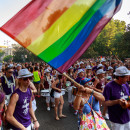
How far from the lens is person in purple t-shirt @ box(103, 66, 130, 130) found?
9.26 feet

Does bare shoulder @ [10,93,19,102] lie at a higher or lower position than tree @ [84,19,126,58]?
lower

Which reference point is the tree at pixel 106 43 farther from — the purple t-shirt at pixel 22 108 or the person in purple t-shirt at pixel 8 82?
the purple t-shirt at pixel 22 108

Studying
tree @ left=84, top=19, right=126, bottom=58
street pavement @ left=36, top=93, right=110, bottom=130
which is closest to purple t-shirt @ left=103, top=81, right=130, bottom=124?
street pavement @ left=36, top=93, right=110, bottom=130

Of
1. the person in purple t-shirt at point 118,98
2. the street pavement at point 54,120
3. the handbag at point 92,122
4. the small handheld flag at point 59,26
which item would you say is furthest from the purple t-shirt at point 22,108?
the street pavement at point 54,120

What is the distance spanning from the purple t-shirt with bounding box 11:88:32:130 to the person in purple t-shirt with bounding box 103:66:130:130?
5.06 feet

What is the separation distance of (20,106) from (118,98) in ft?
6.22

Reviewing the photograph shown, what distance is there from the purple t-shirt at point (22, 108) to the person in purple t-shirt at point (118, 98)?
1.54m

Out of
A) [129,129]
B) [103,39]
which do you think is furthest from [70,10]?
[103,39]

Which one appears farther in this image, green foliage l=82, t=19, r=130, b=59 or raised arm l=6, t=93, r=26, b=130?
green foliage l=82, t=19, r=130, b=59

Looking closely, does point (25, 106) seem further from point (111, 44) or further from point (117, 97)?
point (111, 44)

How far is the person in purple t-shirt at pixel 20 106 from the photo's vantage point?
2.35 metres

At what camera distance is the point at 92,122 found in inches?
104

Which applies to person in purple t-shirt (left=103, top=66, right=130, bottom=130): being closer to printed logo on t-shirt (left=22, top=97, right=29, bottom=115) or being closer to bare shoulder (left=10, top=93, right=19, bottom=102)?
printed logo on t-shirt (left=22, top=97, right=29, bottom=115)

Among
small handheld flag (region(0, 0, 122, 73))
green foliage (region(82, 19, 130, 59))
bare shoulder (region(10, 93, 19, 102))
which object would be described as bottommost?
bare shoulder (region(10, 93, 19, 102))
